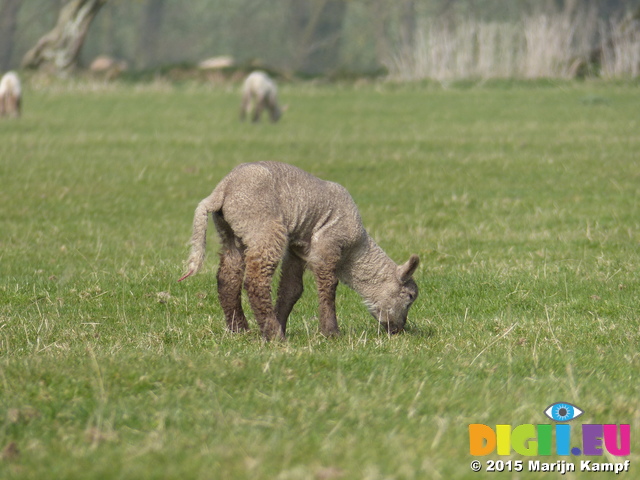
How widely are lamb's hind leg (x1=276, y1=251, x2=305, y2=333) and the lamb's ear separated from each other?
0.77 meters

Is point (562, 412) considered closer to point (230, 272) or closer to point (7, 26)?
point (230, 272)

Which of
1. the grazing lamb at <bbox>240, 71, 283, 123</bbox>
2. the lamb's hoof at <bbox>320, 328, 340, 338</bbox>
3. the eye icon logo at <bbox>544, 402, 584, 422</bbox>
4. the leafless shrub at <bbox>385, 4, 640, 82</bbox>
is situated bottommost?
the lamb's hoof at <bbox>320, 328, 340, 338</bbox>

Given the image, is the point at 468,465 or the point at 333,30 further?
the point at 333,30

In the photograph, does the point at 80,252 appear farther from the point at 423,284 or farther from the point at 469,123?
the point at 469,123

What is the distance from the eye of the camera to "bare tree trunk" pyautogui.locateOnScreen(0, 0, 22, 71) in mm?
54250

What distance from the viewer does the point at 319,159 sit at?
52.5 feet

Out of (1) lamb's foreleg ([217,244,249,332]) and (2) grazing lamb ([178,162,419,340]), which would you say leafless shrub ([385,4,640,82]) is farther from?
(1) lamb's foreleg ([217,244,249,332])

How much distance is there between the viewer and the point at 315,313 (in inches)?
323

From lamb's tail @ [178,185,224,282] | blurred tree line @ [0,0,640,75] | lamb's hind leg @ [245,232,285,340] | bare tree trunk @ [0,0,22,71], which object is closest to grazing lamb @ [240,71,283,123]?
lamb's tail @ [178,185,224,282]

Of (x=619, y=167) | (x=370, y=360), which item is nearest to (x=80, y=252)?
(x=370, y=360)

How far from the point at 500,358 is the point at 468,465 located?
2.17 metres

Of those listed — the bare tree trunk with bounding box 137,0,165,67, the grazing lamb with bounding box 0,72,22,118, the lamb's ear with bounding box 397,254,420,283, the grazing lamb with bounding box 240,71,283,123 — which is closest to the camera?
the lamb's ear with bounding box 397,254,420,283

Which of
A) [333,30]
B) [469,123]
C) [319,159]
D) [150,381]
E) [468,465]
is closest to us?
[468,465]

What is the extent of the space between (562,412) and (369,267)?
2748 mm
